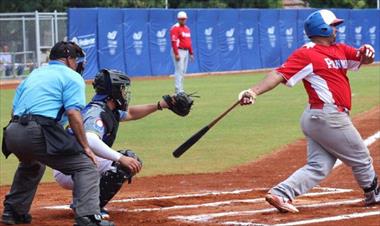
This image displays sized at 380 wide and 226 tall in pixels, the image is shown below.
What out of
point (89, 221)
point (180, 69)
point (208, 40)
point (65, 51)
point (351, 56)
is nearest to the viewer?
point (89, 221)

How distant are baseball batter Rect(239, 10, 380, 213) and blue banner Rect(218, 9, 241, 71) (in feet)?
104

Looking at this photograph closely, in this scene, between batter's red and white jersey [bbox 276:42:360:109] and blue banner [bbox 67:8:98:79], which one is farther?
blue banner [bbox 67:8:98:79]

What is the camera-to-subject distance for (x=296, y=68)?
8.11 meters

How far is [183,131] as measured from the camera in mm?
16219

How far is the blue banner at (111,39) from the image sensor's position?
1346 inches

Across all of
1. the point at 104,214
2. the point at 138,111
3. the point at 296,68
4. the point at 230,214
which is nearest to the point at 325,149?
the point at 296,68

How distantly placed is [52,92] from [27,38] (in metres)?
28.0

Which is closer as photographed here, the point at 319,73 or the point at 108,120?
the point at 108,120

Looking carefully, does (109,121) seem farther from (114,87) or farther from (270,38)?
(270,38)

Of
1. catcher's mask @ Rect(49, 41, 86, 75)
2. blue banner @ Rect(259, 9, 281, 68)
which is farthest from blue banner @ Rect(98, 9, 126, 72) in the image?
catcher's mask @ Rect(49, 41, 86, 75)

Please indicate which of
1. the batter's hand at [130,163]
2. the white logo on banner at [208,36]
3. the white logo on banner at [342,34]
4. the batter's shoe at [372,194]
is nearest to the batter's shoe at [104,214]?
the batter's hand at [130,163]

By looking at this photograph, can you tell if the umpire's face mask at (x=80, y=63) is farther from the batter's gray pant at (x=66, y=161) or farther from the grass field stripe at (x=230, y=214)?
the grass field stripe at (x=230, y=214)

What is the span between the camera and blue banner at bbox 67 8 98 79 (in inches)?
1307

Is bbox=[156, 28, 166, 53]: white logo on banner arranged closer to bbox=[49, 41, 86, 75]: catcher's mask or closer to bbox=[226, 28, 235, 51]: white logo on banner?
bbox=[226, 28, 235, 51]: white logo on banner
